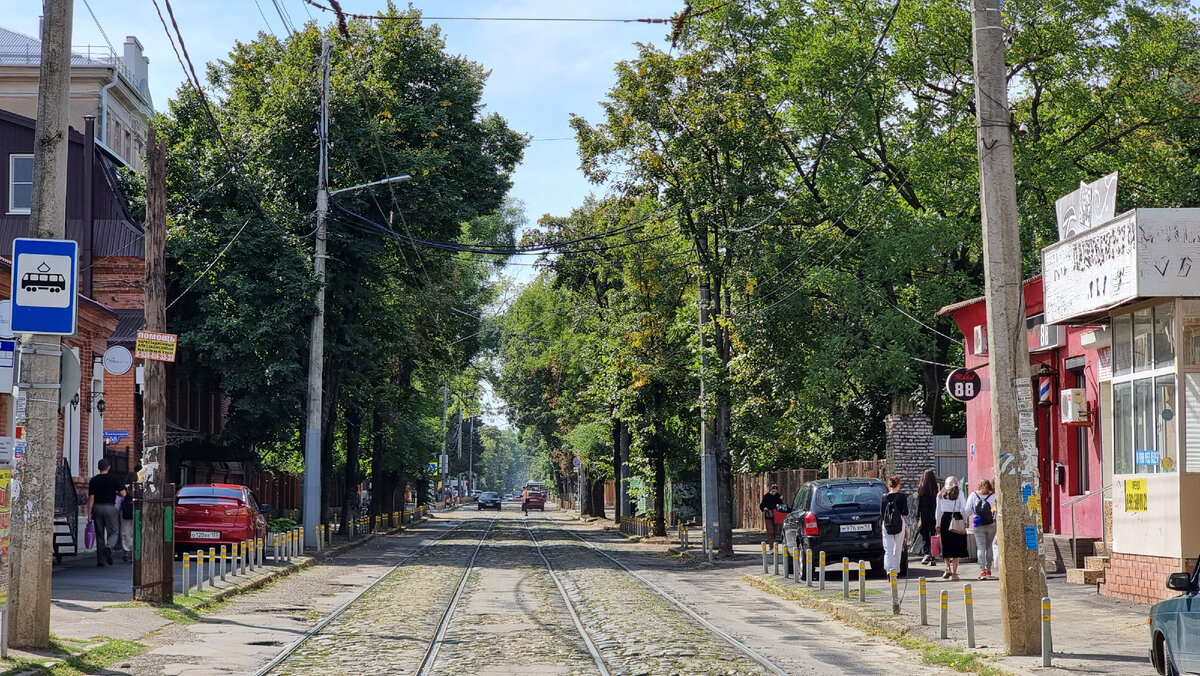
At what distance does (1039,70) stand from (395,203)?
692 inches

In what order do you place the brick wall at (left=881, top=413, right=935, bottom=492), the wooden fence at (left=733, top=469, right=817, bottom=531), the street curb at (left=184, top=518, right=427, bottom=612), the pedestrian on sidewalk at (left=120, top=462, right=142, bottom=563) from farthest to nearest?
the wooden fence at (left=733, top=469, right=817, bottom=531), the brick wall at (left=881, top=413, right=935, bottom=492), the pedestrian on sidewalk at (left=120, top=462, right=142, bottom=563), the street curb at (left=184, top=518, right=427, bottom=612)

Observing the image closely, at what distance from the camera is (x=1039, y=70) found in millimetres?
32750

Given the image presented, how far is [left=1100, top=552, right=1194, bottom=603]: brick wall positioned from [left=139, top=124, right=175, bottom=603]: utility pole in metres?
12.5

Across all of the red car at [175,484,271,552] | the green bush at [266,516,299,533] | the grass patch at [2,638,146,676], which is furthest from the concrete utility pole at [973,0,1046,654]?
the green bush at [266,516,299,533]

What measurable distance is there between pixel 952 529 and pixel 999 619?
572 cm

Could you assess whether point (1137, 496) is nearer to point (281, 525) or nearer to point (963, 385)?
point (963, 385)

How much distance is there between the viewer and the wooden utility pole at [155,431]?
56.6ft

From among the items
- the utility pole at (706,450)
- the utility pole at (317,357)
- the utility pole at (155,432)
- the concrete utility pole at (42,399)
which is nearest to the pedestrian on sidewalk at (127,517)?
the utility pole at (317,357)

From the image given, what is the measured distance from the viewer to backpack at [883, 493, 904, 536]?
19.6 meters

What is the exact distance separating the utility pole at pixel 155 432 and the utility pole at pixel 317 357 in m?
14.5

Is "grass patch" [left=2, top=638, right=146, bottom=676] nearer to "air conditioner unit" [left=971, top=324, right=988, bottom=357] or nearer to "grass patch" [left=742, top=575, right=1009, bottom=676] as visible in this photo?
"grass patch" [left=742, top=575, right=1009, bottom=676]

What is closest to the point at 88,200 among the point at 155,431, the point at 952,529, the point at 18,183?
the point at 18,183

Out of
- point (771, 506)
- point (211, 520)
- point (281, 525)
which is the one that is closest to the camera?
point (211, 520)

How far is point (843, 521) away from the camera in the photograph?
2281 cm
